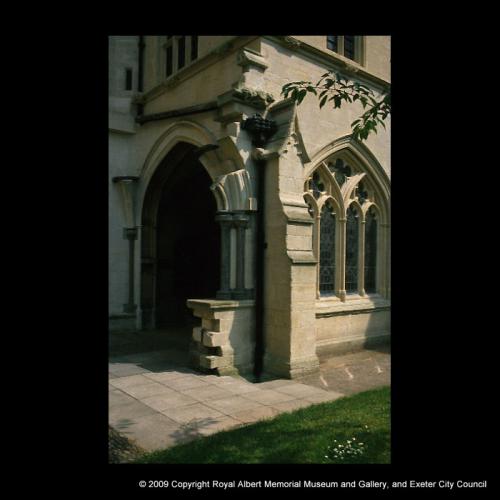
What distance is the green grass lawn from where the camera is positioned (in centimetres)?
332

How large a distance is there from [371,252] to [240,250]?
4.15 metres

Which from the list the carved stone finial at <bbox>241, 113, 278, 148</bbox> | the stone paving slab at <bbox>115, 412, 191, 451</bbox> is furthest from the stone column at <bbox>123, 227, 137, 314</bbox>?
the stone paving slab at <bbox>115, 412, 191, 451</bbox>

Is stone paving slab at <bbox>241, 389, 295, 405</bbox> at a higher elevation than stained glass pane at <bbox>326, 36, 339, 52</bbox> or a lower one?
lower

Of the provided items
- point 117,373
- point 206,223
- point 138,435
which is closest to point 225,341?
point 117,373

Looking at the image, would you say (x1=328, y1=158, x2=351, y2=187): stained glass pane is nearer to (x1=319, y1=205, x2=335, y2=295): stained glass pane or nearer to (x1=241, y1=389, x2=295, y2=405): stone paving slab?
(x1=319, y1=205, x2=335, y2=295): stained glass pane

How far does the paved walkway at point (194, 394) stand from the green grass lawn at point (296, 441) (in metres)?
0.31

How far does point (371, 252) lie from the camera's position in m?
9.54

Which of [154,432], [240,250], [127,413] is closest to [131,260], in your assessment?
→ [240,250]

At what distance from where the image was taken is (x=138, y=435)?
406 cm

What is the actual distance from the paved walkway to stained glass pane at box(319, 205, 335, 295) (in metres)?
1.58

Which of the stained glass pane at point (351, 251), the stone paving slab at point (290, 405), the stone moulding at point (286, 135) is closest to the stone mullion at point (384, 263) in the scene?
the stained glass pane at point (351, 251)

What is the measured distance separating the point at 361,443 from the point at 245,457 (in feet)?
3.27

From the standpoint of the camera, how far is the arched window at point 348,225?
27.3 ft

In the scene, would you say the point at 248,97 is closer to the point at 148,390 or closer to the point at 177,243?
the point at 148,390
